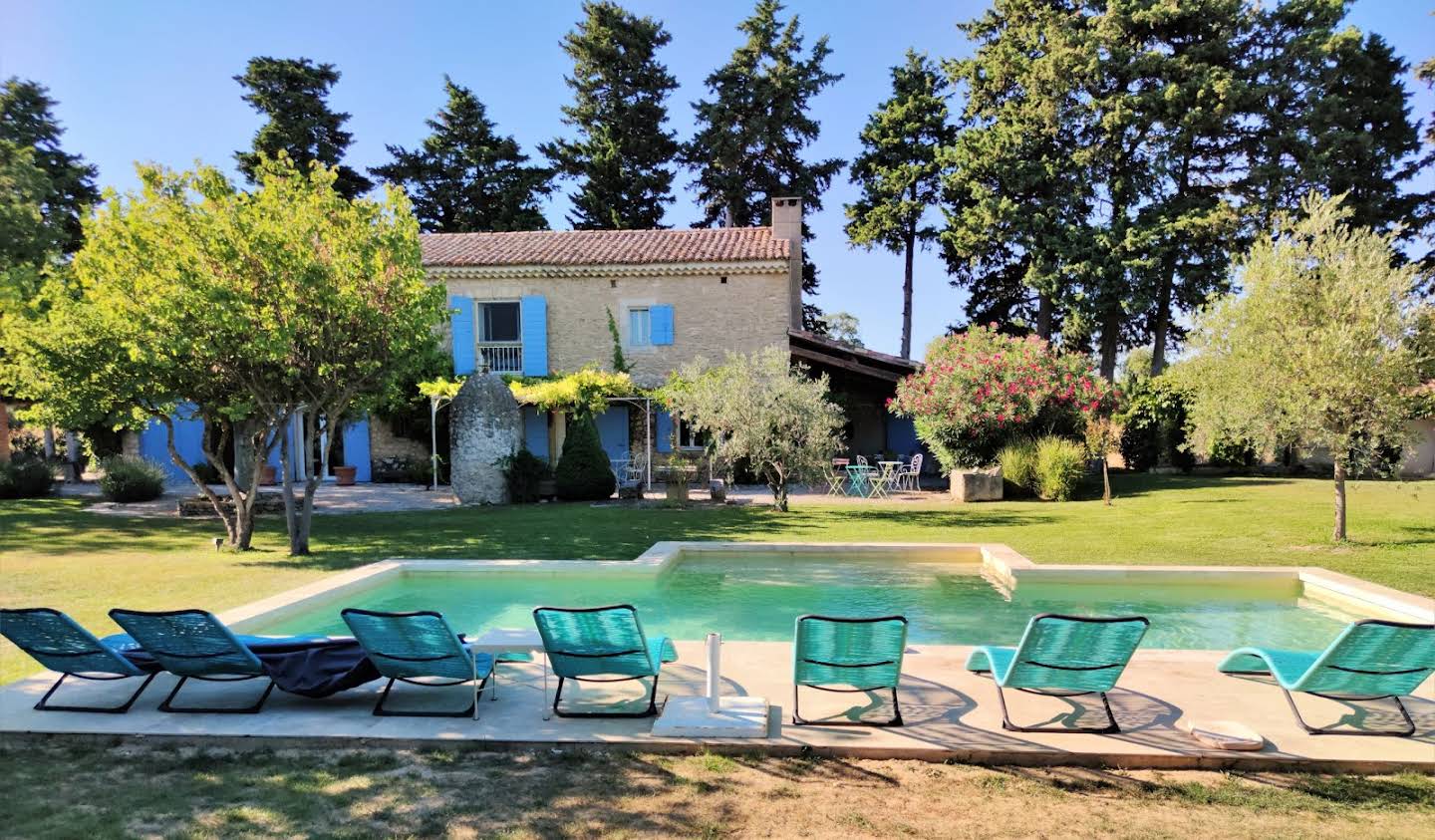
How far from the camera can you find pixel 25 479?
1838 centimetres

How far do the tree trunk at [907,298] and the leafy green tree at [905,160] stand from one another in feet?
0.14

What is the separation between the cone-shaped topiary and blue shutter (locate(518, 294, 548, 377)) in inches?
196

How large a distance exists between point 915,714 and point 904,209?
29.8m

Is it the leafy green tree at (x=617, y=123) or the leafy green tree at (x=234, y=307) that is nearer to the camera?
the leafy green tree at (x=234, y=307)

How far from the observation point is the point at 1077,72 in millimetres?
27547

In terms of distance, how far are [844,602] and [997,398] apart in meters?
10.5

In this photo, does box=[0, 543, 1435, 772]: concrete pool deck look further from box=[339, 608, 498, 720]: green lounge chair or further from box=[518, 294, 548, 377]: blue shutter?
box=[518, 294, 548, 377]: blue shutter

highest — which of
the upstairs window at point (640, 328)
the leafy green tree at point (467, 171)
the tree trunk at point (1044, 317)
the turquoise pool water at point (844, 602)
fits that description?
the leafy green tree at point (467, 171)

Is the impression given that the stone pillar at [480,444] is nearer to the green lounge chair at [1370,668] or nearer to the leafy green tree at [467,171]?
the green lounge chair at [1370,668]

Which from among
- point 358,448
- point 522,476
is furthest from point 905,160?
point 358,448

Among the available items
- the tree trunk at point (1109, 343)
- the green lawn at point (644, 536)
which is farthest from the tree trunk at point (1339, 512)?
the tree trunk at point (1109, 343)

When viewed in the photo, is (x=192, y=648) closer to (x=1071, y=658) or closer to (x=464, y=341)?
(x=1071, y=658)

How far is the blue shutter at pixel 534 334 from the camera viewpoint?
22.3 metres

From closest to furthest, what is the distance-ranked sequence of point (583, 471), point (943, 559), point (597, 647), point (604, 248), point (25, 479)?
point (597, 647) < point (943, 559) < point (583, 471) < point (25, 479) < point (604, 248)
